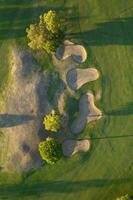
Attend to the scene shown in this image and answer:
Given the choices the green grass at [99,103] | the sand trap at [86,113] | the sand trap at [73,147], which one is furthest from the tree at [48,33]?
the sand trap at [73,147]

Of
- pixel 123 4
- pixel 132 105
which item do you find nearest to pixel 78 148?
pixel 132 105

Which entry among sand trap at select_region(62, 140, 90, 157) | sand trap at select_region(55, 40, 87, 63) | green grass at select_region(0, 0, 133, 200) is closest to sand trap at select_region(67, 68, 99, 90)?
green grass at select_region(0, 0, 133, 200)

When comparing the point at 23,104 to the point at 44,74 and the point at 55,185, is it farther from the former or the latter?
the point at 55,185

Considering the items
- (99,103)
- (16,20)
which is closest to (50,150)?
(99,103)

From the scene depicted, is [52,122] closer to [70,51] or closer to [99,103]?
[99,103]

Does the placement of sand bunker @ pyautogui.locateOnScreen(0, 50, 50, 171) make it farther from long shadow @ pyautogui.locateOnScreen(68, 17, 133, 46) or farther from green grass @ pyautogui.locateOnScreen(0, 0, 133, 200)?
long shadow @ pyautogui.locateOnScreen(68, 17, 133, 46)
